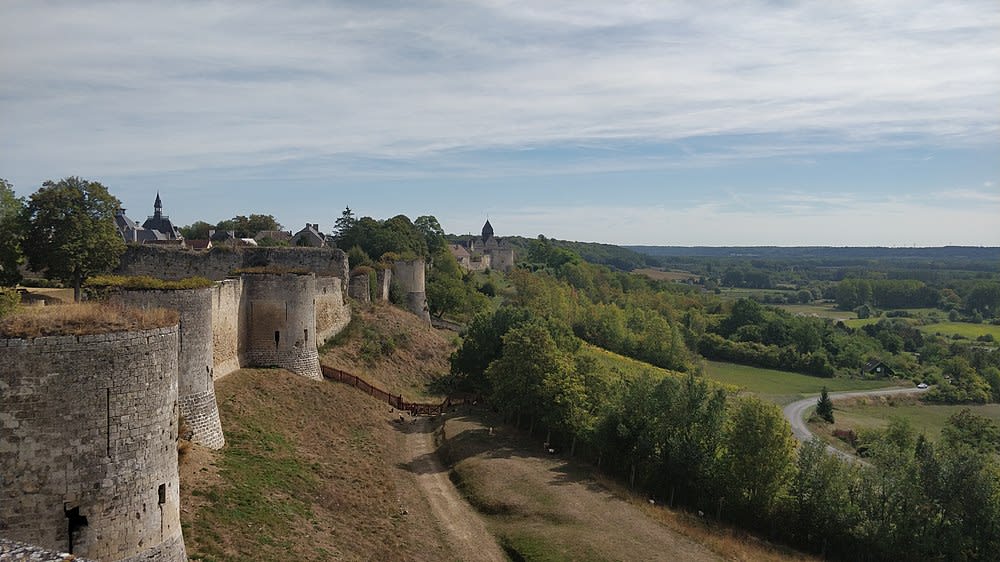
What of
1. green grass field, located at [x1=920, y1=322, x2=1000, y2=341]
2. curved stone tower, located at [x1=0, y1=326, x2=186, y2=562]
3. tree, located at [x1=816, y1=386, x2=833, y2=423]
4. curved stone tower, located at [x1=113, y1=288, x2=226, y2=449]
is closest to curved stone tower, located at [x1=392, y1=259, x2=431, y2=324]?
curved stone tower, located at [x1=113, y1=288, x2=226, y2=449]

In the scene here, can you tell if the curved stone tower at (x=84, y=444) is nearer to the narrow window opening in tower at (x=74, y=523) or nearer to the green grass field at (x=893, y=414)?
the narrow window opening in tower at (x=74, y=523)

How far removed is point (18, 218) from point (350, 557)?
2140 centimetres

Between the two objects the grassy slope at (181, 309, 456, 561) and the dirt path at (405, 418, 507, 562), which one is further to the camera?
the dirt path at (405, 418, 507, 562)

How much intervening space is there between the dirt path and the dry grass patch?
45.5 feet

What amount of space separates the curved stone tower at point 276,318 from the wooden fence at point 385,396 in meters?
3.99

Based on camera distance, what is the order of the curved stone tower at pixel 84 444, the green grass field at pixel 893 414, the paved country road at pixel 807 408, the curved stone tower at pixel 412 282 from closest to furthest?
the curved stone tower at pixel 84 444
the paved country road at pixel 807 408
the curved stone tower at pixel 412 282
the green grass field at pixel 893 414

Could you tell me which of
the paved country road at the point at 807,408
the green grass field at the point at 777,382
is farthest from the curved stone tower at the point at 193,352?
the green grass field at the point at 777,382

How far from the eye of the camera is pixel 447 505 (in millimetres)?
25453

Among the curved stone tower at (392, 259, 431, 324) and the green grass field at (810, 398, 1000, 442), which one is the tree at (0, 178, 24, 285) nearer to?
the curved stone tower at (392, 259, 431, 324)

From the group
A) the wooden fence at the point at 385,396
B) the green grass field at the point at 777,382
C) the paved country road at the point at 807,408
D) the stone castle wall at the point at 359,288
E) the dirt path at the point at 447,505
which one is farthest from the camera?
the green grass field at the point at 777,382

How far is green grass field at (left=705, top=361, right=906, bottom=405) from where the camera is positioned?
73.8 metres

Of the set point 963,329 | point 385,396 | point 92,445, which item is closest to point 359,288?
point 385,396

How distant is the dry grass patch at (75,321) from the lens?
1023 centimetres

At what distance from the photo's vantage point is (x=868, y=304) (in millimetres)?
173125
